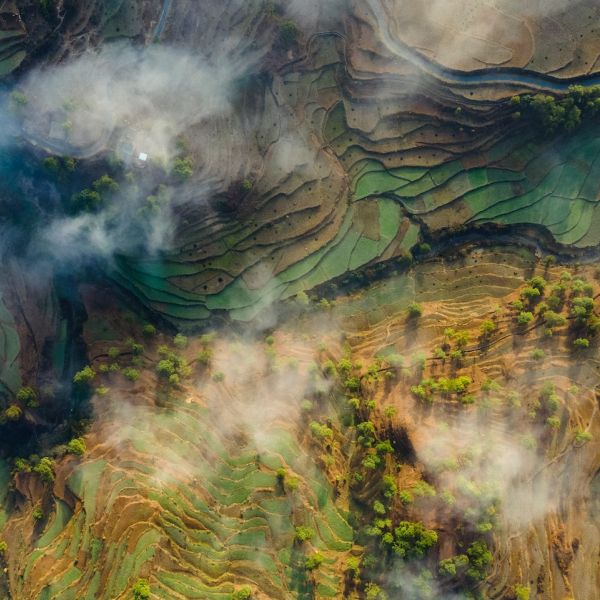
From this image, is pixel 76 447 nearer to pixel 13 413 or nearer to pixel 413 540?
pixel 13 413

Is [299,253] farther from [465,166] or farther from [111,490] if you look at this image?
[111,490]

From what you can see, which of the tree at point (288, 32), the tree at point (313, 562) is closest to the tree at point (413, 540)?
the tree at point (313, 562)

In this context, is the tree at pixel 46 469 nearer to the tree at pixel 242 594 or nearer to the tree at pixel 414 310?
the tree at pixel 242 594

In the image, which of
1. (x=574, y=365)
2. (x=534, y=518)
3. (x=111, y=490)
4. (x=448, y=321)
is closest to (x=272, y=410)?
(x=111, y=490)

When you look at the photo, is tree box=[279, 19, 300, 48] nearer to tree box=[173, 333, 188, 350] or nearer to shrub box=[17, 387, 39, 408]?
tree box=[173, 333, 188, 350]

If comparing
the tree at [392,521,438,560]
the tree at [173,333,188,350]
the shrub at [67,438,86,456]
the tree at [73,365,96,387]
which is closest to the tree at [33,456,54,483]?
the shrub at [67,438,86,456]

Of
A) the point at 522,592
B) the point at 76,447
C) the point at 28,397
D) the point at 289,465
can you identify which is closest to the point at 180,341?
the point at 76,447
